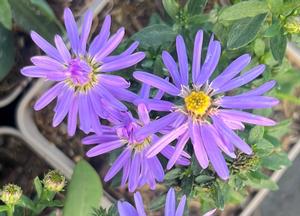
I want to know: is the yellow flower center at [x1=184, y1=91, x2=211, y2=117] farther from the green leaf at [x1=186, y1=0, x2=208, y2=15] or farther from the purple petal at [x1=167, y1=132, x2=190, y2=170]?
the green leaf at [x1=186, y1=0, x2=208, y2=15]

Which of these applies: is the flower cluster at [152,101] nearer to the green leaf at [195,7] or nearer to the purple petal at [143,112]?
the purple petal at [143,112]

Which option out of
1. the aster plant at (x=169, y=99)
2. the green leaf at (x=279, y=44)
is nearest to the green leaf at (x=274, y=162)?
the aster plant at (x=169, y=99)

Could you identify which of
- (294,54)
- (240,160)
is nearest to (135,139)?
(240,160)

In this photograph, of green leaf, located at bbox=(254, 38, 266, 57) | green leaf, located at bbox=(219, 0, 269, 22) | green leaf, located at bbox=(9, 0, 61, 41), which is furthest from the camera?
green leaf, located at bbox=(9, 0, 61, 41)

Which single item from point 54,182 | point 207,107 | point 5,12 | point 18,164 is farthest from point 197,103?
point 18,164

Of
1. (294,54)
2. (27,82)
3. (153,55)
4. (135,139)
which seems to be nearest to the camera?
(135,139)

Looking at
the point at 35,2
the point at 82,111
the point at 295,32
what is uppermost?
the point at 35,2

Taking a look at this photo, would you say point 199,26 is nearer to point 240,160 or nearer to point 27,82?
point 240,160

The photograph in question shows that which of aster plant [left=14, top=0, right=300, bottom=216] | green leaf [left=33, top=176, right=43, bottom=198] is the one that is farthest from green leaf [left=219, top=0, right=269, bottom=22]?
green leaf [left=33, top=176, right=43, bottom=198]
